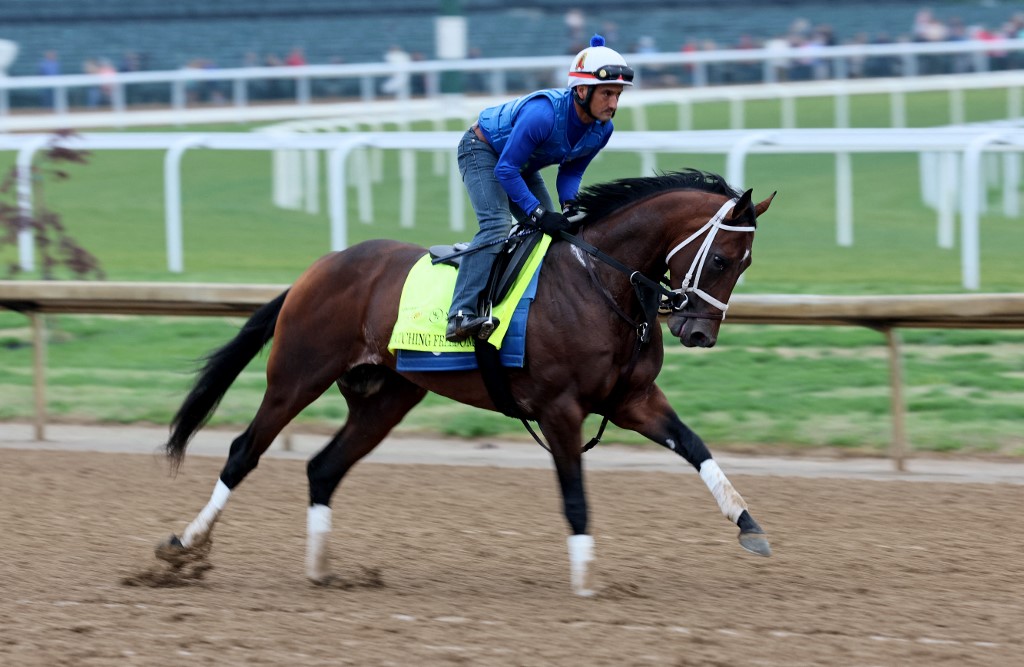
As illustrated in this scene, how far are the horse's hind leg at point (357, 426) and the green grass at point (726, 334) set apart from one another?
3.22 feet

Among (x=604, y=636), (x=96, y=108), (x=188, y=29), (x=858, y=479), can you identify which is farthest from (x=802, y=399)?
(x=188, y=29)

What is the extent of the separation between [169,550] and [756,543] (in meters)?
2.23

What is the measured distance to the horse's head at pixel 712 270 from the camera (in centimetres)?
518

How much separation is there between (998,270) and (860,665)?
24.5ft

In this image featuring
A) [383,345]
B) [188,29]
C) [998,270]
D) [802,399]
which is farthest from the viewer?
[188,29]

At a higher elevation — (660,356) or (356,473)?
(660,356)

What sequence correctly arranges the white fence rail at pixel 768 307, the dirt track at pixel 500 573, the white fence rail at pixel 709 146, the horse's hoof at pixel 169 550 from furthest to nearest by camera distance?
the white fence rail at pixel 709 146 < the white fence rail at pixel 768 307 < the horse's hoof at pixel 169 550 < the dirt track at pixel 500 573

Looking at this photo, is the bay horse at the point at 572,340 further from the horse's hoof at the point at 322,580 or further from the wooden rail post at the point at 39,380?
the wooden rail post at the point at 39,380

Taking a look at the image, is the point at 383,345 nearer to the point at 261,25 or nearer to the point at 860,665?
the point at 860,665

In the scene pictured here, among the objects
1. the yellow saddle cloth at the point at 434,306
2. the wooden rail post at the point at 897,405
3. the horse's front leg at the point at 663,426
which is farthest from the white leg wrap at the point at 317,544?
the wooden rail post at the point at 897,405

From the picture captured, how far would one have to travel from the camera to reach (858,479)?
7.30 meters

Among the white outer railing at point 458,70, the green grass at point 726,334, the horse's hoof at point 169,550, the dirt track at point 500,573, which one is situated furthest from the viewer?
the white outer railing at point 458,70

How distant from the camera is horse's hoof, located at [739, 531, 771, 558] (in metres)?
5.31

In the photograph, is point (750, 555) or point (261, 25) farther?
point (261, 25)
